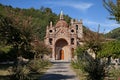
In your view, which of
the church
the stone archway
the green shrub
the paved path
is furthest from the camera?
the stone archway

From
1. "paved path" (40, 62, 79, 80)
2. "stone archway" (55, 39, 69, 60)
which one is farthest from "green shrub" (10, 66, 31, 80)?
"stone archway" (55, 39, 69, 60)

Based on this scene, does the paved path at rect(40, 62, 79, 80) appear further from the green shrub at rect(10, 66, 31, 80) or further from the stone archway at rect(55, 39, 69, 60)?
the stone archway at rect(55, 39, 69, 60)

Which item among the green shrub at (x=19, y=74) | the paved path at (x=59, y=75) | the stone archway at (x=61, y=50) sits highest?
the stone archway at (x=61, y=50)

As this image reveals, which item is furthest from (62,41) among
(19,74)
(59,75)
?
(19,74)

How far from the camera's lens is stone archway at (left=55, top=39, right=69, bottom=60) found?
84956 mm

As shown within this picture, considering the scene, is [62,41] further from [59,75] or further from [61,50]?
[59,75]

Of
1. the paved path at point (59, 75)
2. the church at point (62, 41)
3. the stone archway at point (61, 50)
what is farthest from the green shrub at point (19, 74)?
the stone archway at point (61, 50)

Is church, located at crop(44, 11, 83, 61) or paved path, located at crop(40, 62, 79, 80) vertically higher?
church, located at crop(44, 11, 83, 61)

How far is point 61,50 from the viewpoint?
8581 cm

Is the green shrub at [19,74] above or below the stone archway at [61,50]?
below

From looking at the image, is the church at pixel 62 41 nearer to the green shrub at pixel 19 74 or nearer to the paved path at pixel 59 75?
the paved path at pixel 59 75

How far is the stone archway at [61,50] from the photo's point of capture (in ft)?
279

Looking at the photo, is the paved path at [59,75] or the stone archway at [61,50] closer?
the paved path at [59,75]

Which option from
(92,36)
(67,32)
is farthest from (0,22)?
(67,32)
